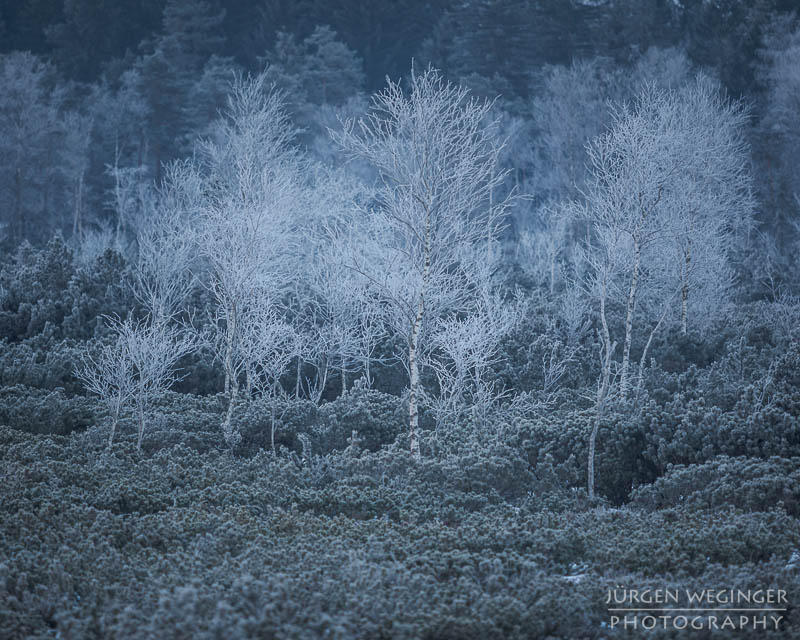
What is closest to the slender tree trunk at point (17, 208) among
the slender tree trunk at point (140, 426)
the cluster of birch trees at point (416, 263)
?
the cluster of birch trees at point (416, 263)

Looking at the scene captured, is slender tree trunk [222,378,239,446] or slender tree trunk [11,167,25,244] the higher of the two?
slender tree trunk [11,167,25,244]

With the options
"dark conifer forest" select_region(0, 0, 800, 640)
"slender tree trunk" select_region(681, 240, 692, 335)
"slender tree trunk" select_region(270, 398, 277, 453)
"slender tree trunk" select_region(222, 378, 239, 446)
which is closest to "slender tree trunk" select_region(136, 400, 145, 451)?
"dark conifer forest" select_region(0, 0, 800, 640)

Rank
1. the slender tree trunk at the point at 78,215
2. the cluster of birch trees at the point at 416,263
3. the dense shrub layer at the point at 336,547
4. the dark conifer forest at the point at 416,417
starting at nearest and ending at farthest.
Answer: the dense shrub layer at the point at 336,547, the dark conifer forest at the point at 416,417, the cluster of birch trees at the point at 416,263, the slender tree trunk at the point at 78,215

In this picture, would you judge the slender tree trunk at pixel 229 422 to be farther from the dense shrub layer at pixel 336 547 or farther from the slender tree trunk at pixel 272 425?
the dense shrub layer at pixel 336 547

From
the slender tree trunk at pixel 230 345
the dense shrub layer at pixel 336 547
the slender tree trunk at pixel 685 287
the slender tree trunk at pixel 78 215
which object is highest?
the slender tree trunk at pixel 78 215

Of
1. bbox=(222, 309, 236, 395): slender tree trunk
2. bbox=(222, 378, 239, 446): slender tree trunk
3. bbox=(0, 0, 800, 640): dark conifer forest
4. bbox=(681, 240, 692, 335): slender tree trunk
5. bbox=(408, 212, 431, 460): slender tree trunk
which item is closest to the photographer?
bbox=(0, 0, 800, 640): dark conifer forest

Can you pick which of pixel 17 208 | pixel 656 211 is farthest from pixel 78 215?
pixel 656 211

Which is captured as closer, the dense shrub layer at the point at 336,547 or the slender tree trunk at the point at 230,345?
the dense shrub layer at the point at 336,547

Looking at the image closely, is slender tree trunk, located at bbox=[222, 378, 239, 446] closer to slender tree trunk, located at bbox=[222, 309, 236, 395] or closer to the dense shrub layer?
slender tree trunk, located at bbox=[222, 309, 236, 395]

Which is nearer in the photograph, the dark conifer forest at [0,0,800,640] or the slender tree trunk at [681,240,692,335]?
the dark conifer forest at [0,0,800,640]

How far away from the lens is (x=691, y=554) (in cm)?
663

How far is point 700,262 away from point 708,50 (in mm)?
21971

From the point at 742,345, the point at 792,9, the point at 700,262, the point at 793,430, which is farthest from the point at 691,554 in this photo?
the point at 792,9

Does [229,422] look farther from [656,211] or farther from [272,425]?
[656,211]
